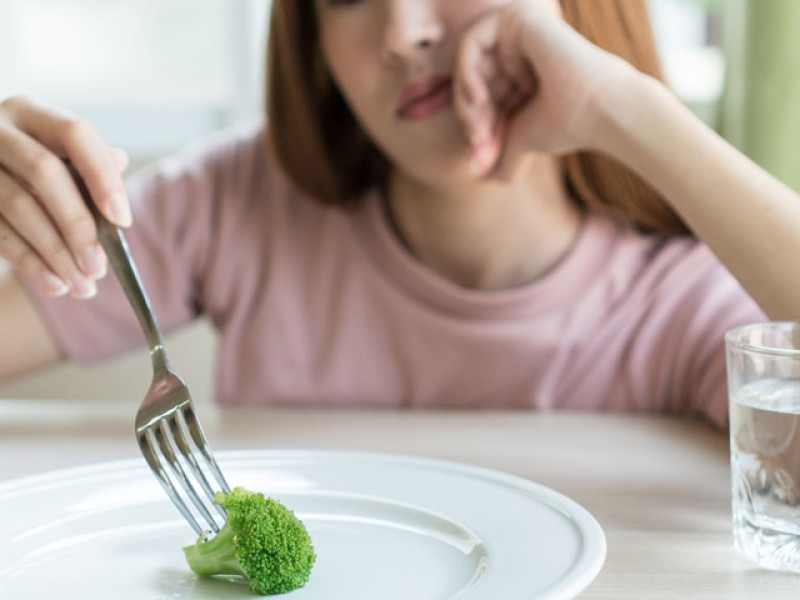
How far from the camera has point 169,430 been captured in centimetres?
87

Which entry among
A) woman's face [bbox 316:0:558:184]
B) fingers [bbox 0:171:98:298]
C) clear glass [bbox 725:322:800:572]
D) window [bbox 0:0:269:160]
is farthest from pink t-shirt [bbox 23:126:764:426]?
window [bbox 0:0:269:160]

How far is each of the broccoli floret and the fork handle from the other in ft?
0.64

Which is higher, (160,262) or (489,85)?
(489,85)

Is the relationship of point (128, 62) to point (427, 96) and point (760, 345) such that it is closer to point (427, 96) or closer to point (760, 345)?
point (427, 96)

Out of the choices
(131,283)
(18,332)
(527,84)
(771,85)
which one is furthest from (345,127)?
(131,283)

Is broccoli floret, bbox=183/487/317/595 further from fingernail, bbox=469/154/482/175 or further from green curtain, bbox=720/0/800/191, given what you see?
green curtain, bbox=720/0/800/191

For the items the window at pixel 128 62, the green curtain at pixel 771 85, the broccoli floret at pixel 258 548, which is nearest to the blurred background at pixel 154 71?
the window at pixel 128 62

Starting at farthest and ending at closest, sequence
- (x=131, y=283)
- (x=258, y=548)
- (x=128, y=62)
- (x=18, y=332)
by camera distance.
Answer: (x=128, y=62) → (x=18, y=332) → (x=131, y=283) → (x=258, y=548)

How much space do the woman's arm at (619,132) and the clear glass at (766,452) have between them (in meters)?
0.28

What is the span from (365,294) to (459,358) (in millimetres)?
161

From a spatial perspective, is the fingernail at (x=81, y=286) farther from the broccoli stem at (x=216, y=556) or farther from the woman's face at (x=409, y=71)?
the woman's face at (x=409, y=71)

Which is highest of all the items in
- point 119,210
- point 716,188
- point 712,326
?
point 119,210

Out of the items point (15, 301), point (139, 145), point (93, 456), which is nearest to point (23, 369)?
point (15, 301)

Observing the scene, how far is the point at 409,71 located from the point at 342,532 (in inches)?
26.7
